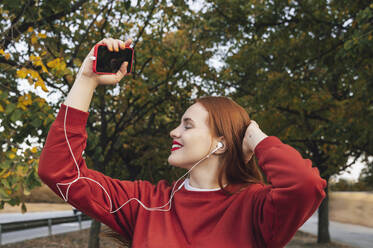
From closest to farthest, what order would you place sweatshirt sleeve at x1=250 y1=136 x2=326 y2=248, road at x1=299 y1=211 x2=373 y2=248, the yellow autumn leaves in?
sweatshirt sleeve at x1=250 y1=136 x2=326 y2=248
the yellow autumn leaves
road at x1=299 y1=211 x2=373 y2=248

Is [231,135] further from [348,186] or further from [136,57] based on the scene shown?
[348,186]

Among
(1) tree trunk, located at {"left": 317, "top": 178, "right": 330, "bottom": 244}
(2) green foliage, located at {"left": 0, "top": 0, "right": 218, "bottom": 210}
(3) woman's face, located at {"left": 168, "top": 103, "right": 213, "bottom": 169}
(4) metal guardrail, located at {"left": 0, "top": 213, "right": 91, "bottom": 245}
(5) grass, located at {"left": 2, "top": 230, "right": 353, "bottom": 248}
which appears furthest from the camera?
(1) tree trunk, located at {"left": 317, "top": 178, "right": 330, "bottom": 244}

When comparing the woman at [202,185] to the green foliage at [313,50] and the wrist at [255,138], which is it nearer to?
the wrist at [255,138]

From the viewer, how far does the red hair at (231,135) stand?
1.83 meters

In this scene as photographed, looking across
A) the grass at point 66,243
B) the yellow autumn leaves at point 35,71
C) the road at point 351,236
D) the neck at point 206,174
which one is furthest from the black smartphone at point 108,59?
the road at point 351,236

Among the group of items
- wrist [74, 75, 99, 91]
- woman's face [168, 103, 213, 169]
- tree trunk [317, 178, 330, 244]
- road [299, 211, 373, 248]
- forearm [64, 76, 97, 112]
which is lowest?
road [299, 211, 373, 248]

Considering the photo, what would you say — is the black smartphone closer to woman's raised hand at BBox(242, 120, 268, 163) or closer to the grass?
woman's raised hand at BBox(242, 120, 268, 163)

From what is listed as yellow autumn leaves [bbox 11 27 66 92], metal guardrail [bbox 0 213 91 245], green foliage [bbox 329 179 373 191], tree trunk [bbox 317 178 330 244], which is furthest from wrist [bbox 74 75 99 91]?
green foliage [bbox 329 179 373 191]

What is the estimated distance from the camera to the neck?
6.00 ft

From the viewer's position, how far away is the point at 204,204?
1.74m

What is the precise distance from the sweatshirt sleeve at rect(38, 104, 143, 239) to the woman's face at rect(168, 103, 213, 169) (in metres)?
0.29

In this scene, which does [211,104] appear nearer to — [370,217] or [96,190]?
[96,190]

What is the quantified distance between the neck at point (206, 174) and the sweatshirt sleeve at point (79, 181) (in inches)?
11.8

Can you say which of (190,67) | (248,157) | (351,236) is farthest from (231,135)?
(351,236)
